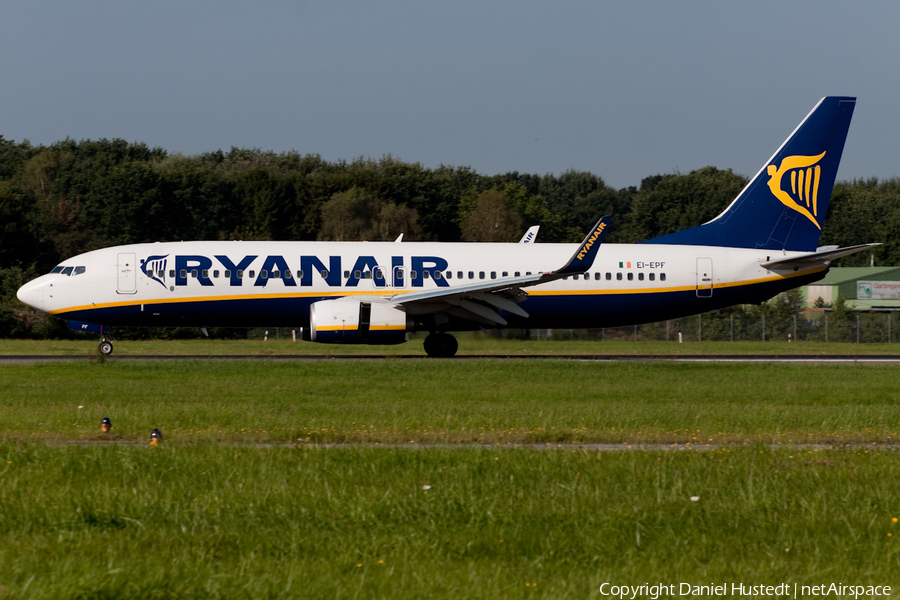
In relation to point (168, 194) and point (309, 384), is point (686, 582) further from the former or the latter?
point (168, 194)

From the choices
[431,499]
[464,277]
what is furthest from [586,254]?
[431,499]

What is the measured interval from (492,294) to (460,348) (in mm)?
4285

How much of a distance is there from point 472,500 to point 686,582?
8.98 feet

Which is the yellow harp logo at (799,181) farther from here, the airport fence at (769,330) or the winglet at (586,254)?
the airport fence at (769,330)

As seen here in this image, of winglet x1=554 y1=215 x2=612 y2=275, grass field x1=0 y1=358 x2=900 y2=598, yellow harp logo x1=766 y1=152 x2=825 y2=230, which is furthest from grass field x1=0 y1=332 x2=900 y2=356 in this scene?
grass field x1=0 y1=358 x2=900 y2=598

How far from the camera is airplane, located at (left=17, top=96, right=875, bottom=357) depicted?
102ft

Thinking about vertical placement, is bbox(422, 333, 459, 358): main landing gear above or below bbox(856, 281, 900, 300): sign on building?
below

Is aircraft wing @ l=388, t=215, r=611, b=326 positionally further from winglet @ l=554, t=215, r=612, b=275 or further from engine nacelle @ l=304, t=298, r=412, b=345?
engine nacelle @ l=304, t=298, r=412, b=345

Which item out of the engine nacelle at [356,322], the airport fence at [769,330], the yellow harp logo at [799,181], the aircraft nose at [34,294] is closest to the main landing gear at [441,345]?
the engine nacelle at [356,322]

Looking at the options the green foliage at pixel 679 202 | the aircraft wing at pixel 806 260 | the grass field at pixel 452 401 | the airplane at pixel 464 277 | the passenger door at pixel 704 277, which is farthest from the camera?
the green foliage at pixel 679 202

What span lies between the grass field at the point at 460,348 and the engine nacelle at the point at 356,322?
3457 mm

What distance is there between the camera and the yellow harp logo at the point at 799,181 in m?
35.7

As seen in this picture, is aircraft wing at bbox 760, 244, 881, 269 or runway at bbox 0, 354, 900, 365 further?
aircraft wing at bbox 760, 244, 881, 269

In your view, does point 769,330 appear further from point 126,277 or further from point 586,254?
point 126,277
